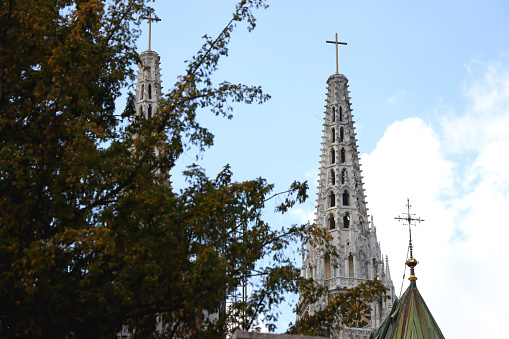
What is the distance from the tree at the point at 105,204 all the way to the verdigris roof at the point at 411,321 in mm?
24891

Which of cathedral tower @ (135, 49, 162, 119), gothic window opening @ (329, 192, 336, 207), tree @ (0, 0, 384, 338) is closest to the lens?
tree @ (0, 0, 384, 338)

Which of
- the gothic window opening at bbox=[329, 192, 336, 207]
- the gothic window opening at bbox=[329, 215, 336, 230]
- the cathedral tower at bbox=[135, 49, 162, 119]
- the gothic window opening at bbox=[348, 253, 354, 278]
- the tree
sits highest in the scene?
the cathedral tower at bbox=[135, 49, 162, 119]

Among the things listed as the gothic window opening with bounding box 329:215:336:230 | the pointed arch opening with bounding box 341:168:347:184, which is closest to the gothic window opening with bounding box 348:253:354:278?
the gothic window opening with bounding box 329:215:336:230

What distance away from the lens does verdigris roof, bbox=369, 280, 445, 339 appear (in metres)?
41.3

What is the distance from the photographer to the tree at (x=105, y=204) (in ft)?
49.3

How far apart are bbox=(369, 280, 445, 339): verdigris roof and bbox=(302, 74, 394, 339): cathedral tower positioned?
13.8 meters

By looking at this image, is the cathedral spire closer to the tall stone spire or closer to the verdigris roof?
the tall stone spire

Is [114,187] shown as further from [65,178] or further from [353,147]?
[353,147]

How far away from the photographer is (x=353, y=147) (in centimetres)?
6719

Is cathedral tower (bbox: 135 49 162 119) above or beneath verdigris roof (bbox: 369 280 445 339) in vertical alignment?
above

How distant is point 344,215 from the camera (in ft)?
210

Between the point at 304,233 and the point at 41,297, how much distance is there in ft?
17.6

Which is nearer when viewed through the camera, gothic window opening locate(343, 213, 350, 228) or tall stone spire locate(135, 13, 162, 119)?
tall stone spire locate(135, 13, 162, 119)

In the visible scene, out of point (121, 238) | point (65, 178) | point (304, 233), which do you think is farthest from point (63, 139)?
point (304, 233)
